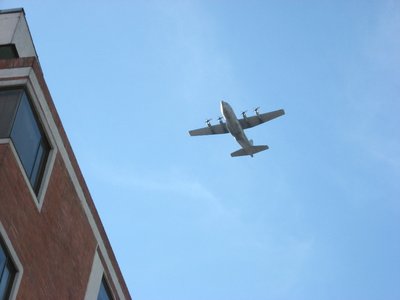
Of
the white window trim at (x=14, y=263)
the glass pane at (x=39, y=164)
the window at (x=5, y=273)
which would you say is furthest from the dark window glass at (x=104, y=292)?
the window at (x=5, y=273)

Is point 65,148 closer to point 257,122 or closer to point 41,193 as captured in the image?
point 41,193

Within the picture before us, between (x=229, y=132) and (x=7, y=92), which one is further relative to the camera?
(x=229, y=132)

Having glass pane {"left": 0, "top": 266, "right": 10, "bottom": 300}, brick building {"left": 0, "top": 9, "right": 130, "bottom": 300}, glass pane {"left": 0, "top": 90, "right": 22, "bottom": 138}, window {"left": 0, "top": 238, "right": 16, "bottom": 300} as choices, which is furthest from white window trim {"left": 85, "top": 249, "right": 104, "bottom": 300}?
glass pane {"left": 0, "top": 90, "right": 22, "bottom": 138}

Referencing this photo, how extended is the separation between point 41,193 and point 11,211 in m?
1.62

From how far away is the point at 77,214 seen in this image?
18172mm

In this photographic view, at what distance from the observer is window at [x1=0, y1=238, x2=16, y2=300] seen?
46.8 feet

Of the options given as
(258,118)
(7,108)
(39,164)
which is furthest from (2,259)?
(258,118)

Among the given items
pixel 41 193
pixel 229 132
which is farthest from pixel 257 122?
pixel 41 193

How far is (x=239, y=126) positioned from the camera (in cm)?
5197

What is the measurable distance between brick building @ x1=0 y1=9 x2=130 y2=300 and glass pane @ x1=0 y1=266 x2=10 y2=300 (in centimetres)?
2

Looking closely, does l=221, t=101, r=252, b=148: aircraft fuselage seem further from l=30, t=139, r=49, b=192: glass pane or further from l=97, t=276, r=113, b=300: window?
l=30, t=139, r=49, b=192: glass pane

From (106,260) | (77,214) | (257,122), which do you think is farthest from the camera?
(257,122)

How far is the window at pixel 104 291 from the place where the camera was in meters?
19.4

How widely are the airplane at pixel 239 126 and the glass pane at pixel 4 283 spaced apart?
123 ft
